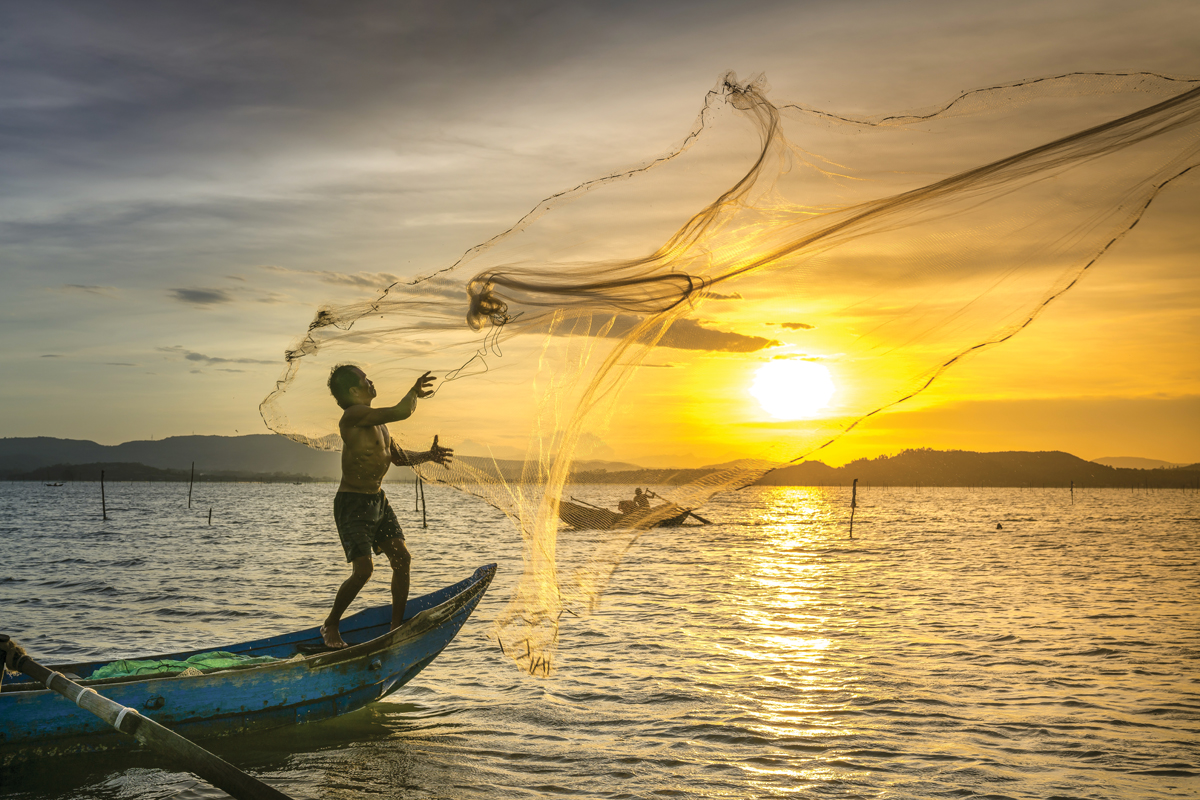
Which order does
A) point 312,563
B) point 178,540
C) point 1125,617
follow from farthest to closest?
point 178,540
point 312,563
point 1125,617

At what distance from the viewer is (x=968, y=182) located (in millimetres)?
6414

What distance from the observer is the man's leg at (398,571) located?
766 centimetres

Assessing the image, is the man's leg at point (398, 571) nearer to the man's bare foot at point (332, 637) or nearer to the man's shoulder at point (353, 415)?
the man's bare foot at point (332, 637)

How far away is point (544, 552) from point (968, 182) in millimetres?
4597

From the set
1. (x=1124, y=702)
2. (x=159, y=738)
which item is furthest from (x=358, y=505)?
(x=1124, y=702)

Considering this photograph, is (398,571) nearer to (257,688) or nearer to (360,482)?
(360,482)

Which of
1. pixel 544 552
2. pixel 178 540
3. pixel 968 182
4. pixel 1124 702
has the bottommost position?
pixel 178 540

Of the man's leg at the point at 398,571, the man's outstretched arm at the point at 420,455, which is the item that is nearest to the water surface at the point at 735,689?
the man's leg at the point at 398,571

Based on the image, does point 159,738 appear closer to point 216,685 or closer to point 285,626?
point 216,685

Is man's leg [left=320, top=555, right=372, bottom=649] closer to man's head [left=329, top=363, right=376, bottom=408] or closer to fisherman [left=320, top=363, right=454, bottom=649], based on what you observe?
fisherman [left=320, top=363, right=454, bottom=649]

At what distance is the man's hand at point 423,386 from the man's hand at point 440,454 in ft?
3.52

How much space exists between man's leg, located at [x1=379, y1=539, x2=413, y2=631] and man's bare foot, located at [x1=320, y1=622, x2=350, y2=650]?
A: 53 centimetres

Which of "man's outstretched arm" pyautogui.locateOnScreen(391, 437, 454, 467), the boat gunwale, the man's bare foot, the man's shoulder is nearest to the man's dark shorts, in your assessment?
"man's outstretched arm" pyautogui.locateOnScreen(391, 437, 454, 467)

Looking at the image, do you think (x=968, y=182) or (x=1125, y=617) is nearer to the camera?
(x=968, y=182)
